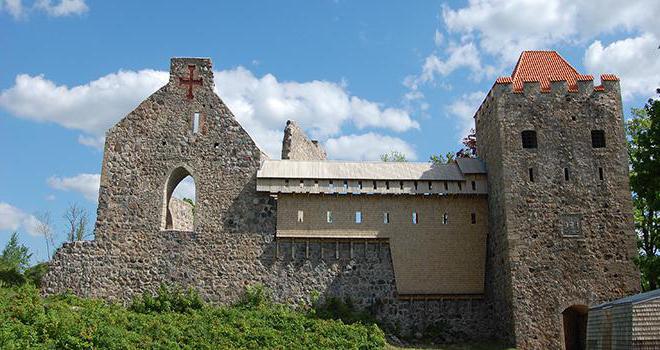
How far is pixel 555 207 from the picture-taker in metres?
22.0

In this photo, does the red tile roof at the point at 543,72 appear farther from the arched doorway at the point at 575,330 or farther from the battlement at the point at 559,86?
the arched doorway at the point at 575,330

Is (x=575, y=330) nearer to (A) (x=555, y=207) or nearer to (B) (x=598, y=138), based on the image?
(A) (x=555, y=207)

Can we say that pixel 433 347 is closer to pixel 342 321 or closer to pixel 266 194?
pixel 342 321

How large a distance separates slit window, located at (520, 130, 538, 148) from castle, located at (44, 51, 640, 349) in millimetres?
53

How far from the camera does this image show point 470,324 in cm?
2306

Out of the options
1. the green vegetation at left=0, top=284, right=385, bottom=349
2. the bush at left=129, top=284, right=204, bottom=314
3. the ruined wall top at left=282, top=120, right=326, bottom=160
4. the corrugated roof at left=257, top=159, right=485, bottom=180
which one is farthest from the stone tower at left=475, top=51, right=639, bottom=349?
the bush at left=129, top=284, right=204, bottom=314

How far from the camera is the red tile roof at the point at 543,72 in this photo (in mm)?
23375

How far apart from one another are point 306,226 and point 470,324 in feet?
22.6

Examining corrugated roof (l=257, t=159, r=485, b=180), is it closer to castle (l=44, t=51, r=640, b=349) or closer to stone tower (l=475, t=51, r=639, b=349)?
castle (l=44, t=51, r=640, b=349)

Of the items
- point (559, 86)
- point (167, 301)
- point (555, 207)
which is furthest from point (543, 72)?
point (167, 301)

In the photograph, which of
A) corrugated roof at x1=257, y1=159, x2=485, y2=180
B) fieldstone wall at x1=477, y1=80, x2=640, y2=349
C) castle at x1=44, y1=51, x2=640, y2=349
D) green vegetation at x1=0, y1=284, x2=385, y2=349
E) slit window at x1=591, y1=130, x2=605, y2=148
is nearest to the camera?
green vegetation at x1=0, y1=284, x2=385, y2=349

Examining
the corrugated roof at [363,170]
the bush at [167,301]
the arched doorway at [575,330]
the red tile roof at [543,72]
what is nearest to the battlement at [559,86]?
the red tile roof at [543,72]

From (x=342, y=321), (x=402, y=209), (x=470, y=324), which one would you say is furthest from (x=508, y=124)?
(x=342, y=321)

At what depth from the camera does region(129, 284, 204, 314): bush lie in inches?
870
